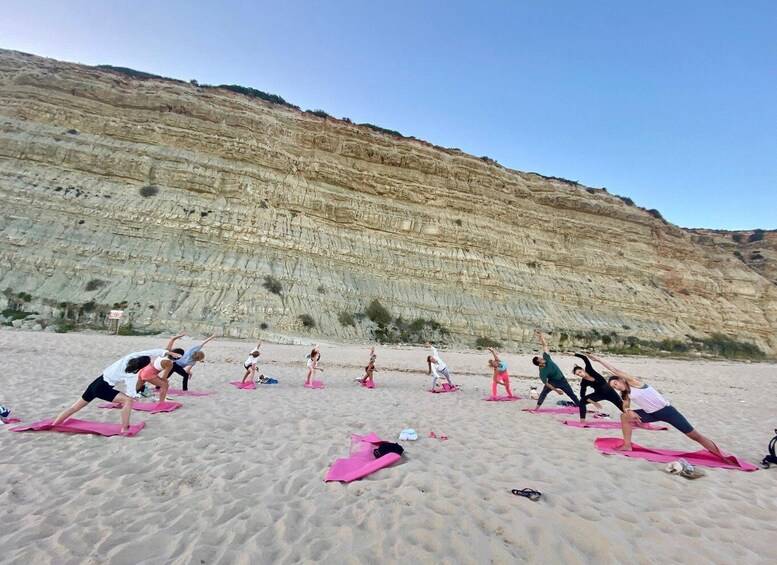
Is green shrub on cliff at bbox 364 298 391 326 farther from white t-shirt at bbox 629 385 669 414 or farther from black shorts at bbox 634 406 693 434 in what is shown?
white t-shirt at bbox 629 385 669 414

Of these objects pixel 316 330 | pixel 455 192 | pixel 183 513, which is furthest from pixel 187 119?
pixel 183 513

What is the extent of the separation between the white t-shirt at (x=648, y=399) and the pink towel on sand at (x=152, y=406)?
24.6 feet

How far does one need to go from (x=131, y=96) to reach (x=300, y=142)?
1315 cm

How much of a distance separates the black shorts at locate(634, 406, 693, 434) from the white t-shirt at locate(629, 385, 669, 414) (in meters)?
0.06

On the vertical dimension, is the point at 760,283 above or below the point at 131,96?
below

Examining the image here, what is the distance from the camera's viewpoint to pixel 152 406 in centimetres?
683

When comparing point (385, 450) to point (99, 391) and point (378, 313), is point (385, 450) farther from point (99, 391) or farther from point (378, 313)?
point (378, 313)

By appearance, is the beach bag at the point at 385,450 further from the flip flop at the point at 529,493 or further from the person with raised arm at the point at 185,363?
the person with raised arm at the point at 185,363

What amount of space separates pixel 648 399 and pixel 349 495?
4629 millimetres

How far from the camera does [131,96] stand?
3058 centimetres

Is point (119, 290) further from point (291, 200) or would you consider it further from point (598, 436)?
point (598, 436)

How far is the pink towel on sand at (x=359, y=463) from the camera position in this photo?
4184mm

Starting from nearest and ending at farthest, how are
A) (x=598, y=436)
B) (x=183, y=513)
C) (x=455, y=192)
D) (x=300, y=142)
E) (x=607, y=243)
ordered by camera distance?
(x=183, y=513)
(x=598, y=436)
(x=300, y=142)
(x=455, y=192)
(x=607, y=243)

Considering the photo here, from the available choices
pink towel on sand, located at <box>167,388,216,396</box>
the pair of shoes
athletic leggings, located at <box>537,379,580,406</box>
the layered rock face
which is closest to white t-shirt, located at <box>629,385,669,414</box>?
the pair of shoes
